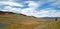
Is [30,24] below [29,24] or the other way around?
below

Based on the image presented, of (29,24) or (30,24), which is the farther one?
(30,24)
